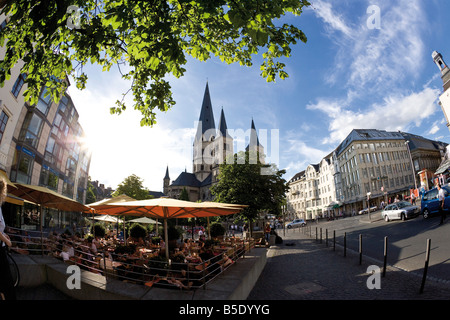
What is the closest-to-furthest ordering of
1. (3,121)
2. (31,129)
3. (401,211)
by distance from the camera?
(3,121) < (401,211) < (31,129)

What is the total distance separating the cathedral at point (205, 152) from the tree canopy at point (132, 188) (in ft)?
148

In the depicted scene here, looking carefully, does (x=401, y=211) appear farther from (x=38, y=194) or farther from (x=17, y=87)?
(x=17, y=87)

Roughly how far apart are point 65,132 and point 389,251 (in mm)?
36949

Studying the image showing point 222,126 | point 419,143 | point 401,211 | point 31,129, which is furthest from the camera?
point 222,126

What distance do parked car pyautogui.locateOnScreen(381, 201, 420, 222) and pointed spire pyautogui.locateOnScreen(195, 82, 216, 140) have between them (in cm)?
7871

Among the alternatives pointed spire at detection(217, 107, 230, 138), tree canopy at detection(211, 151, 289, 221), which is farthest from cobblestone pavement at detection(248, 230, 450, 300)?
pointed spire at detection(217, 107, 230, 138)

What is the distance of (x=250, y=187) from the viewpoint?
66.2 feet

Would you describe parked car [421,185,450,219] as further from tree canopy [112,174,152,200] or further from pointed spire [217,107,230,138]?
pointed spire [217,107,230,138]

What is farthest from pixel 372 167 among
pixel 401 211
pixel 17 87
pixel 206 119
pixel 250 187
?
pixel 17 87

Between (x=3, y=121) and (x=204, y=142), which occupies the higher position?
(x=204, y=142)

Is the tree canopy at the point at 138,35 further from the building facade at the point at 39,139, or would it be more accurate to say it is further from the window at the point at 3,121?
the window at the point at 3,121

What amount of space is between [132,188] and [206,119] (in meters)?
55.6
